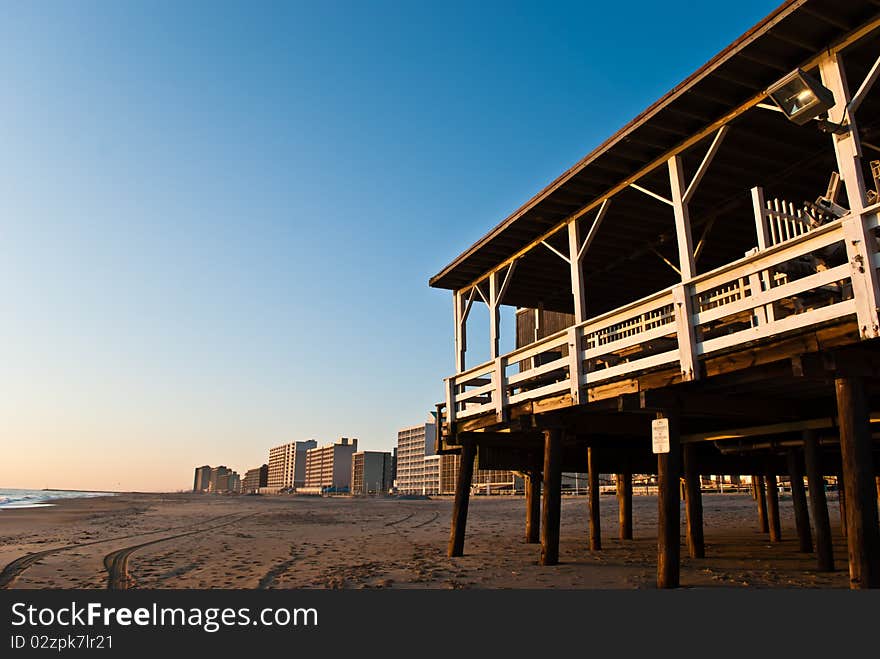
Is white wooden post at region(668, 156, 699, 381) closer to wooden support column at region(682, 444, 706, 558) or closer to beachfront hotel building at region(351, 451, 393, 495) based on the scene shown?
wooden support column at region(682, 444, 706, 558)

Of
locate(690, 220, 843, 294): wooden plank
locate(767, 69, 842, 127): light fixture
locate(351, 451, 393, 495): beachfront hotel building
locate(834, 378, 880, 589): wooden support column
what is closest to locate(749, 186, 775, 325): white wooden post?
locate(690, 220, 843, 294): wooden plank

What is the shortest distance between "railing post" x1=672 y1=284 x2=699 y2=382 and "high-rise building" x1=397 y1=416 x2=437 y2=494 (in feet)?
499

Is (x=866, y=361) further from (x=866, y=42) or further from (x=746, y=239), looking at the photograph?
(x=746, y=239)

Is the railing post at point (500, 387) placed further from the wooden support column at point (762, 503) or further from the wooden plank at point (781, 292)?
the wooden support column at point (762, 503)

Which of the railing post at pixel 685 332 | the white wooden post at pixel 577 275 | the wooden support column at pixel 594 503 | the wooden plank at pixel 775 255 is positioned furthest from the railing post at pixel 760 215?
the wooden support column at pixel 594 503

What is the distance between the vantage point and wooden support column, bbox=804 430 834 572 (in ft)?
32.4

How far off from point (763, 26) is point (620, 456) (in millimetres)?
10922

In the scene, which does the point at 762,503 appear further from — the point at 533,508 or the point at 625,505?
the point at 533,508

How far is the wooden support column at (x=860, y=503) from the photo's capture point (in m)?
5.93

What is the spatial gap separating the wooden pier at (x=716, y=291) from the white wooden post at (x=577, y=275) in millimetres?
39

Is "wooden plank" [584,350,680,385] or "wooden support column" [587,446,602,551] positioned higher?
"wooden plank" [584,350,680,385]

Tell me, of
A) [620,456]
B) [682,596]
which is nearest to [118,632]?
[682,596]

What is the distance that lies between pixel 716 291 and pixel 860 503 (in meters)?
4.46

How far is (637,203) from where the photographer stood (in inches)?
436
